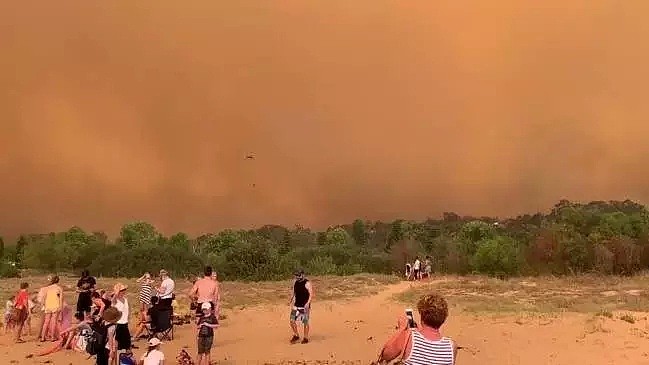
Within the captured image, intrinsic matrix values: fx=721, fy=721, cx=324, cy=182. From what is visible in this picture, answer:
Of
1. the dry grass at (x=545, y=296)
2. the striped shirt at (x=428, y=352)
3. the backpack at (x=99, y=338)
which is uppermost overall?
the striped shirt at (x=428, y=352)

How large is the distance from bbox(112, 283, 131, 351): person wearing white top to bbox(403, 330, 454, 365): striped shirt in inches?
392

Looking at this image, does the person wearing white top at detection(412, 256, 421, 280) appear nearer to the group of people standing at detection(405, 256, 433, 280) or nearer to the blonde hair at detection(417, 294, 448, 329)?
the group of people standing at detection(405, 256, 433, 280)

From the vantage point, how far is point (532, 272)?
5822 cm

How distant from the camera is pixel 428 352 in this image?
5.96 meters

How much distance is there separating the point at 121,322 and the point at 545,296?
2416cm

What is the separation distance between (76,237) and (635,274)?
81981 millimetres

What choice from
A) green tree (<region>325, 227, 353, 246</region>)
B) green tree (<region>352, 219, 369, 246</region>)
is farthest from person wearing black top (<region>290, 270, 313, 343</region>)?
green tree (<region>352, 219, 369, 246</region>)

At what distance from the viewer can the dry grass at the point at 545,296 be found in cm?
2728

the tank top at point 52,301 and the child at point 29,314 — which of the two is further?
the child at point 29,314

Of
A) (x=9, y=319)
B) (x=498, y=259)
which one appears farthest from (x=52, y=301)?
(x=498, y=259)

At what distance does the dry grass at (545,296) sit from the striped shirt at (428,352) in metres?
19.3

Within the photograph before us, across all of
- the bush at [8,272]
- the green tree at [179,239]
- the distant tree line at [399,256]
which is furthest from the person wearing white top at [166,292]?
the green tree at [179,239]

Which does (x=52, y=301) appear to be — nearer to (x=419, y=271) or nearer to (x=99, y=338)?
(x=99, y=338)

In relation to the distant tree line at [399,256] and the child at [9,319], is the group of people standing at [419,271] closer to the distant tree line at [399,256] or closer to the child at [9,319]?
the distant tree line at [399,256]
